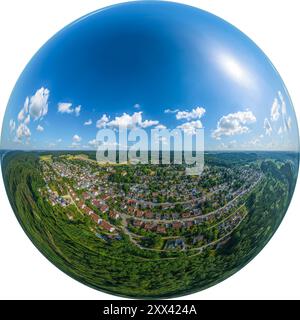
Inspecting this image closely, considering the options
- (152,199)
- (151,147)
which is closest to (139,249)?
→ (152,199)

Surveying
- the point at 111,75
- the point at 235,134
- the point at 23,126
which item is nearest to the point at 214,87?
the point at 235,134

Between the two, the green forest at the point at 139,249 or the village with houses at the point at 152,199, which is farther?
the green forest at the point at 139,249

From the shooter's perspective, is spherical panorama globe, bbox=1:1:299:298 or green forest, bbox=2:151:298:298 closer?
Result: spherical panorama globe, bbox=1:1:299:298

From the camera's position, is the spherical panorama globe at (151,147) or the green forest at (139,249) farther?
the green forest at (139,249)

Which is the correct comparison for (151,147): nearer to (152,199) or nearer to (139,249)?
(152,199)
